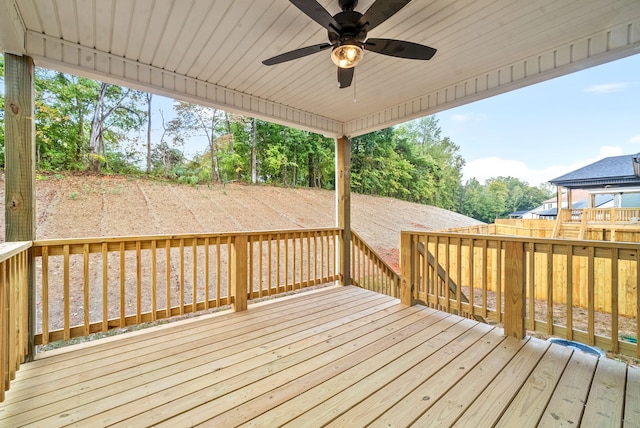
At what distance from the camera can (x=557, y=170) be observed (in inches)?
754

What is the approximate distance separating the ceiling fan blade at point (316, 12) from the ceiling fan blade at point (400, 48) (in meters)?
0.27

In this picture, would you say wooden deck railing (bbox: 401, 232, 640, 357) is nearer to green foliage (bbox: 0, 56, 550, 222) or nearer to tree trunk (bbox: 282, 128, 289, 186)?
green foliage (bbox: 0, 56, 550, 222)

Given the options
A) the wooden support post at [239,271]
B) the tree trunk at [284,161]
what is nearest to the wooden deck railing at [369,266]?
the wooden support post at [239,271]

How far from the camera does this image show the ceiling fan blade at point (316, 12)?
4.84 ft

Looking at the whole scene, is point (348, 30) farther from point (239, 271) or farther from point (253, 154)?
point (253, 154)

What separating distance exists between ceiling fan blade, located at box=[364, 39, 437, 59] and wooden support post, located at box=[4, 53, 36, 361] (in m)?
2.62

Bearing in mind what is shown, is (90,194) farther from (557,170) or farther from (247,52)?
(557,170)

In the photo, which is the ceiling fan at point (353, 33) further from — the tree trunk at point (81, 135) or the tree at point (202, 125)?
the tree at point (202, 125)

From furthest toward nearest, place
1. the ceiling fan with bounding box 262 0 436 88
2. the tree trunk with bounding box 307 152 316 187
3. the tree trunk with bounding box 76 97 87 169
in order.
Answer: the tree trunk with bounding box 307 152 316 187, the tree trunk with bounding box 76 97 87 169, the ceiling fan with bounding box 262 0 436 88

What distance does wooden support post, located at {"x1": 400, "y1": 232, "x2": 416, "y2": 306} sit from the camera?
3.14 m

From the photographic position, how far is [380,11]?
1565 mm

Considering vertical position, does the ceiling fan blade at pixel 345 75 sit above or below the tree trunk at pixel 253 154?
below

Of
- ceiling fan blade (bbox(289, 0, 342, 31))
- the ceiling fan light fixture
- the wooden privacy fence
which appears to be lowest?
the wooden privacy fence

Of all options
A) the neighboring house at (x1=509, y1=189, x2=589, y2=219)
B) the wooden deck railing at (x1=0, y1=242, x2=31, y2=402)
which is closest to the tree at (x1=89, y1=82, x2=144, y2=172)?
the wooden deck railing at (x1=0, y1=242, x2=31, y2=402)
